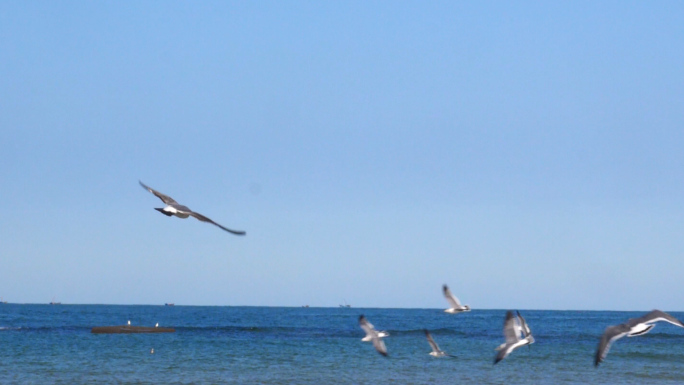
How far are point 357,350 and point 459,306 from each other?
33.2m

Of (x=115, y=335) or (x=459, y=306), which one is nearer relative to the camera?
(x=459, y=306)

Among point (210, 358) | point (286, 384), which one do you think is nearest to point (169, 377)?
point (286, 384)

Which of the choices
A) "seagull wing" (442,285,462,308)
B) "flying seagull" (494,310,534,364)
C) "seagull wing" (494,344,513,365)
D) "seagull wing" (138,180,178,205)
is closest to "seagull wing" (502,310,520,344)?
"flying seagull" (494,310,534,364)

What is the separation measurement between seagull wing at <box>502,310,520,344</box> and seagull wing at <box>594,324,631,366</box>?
247cm

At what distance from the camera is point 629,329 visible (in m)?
17.2

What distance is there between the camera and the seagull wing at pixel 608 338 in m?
16.8

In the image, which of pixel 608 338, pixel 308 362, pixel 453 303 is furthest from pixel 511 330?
pixel 308 362

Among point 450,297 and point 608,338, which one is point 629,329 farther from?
point 450,297

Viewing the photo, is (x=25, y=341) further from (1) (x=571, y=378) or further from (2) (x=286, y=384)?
(1) (x=571, y=378)

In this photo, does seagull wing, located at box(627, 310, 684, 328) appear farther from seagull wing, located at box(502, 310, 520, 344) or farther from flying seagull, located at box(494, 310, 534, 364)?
seagull wing, located at box(502, 310, 520, 344)

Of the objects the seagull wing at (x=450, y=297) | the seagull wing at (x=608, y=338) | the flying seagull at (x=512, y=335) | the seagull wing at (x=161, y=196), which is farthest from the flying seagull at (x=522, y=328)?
the seagull wing at (x=161, y=196)

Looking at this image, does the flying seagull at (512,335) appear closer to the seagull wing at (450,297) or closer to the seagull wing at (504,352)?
the seagull wing at (504,352)

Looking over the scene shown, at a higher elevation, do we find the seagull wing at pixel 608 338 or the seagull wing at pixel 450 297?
the seagull wing at pixel 450 297

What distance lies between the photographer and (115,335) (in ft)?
234
